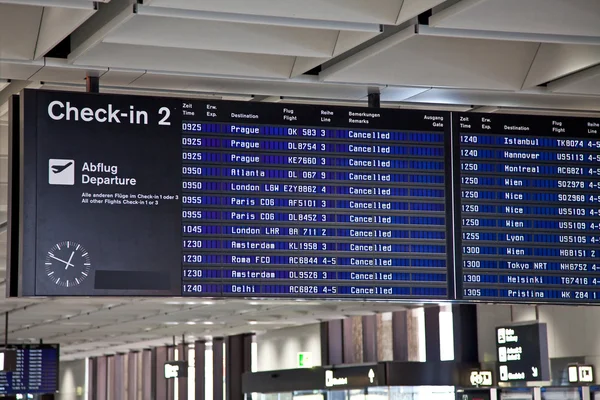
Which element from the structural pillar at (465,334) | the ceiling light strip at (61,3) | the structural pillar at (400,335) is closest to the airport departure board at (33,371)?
the structural pillar at (400,335)

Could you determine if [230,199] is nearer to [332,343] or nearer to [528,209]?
[528,209]

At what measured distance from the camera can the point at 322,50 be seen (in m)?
5.91

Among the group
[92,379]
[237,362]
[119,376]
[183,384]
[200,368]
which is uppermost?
[237,362]

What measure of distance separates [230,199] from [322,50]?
3.12 feet

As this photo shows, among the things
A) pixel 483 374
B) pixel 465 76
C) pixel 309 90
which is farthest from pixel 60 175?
pixel 483 374

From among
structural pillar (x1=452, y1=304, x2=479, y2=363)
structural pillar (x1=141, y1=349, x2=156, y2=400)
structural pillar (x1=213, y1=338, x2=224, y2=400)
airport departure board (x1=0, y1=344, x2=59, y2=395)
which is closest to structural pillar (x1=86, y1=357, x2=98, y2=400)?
structural pillar (x1=141, y1=349, x2=156, y2=400)

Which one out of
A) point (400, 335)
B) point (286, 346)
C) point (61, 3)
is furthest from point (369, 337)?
point (61, 3)

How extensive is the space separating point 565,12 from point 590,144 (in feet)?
4.35

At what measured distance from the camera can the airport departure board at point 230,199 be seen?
554cm

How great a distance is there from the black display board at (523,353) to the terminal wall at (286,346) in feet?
25.6

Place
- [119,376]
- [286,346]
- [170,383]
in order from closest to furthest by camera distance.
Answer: [286,346] → [170,383] → [119,376]

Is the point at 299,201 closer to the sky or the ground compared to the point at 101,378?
closer to the sky

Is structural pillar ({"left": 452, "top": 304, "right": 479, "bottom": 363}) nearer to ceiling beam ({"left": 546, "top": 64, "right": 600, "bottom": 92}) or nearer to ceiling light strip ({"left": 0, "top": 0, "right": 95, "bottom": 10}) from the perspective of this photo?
ceiling beam ({"left": 546, "top": 64, "right": 600, "bottom": 92})

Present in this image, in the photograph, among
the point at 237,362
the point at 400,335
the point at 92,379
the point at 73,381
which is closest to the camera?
the point at 400,335
